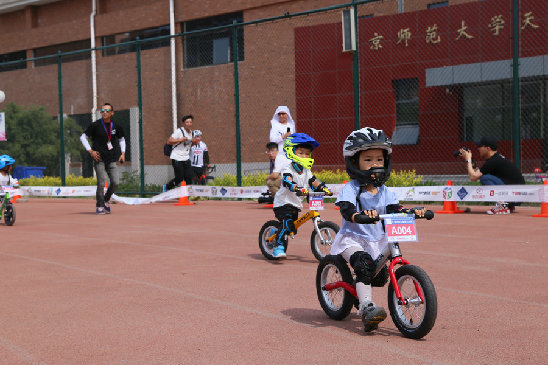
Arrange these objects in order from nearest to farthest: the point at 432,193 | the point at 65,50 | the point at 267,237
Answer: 1. the point at 267,237
2. the point at 432,193
3. the point at 65,50

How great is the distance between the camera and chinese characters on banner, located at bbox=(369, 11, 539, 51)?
23.9m

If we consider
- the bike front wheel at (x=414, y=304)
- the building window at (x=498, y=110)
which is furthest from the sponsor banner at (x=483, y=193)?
the building window at (x=498, y=110)

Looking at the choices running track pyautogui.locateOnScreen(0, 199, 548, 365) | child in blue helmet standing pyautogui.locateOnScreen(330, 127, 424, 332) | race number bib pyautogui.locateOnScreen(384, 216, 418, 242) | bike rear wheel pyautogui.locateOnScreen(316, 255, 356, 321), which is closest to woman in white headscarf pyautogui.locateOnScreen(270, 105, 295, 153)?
running track pyautogui.locateOnScreen(0, 199, 548, 365)

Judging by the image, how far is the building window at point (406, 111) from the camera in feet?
86.4

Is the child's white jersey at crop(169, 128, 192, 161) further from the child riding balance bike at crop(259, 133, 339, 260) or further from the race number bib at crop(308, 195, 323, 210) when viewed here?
the race number bib at crop(308, 195, 323, 210)

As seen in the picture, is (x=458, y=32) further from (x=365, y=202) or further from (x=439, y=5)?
(x=365, y=202)

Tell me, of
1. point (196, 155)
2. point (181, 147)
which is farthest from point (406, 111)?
point (181, 147)

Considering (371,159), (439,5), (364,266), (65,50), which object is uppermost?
(65,50)

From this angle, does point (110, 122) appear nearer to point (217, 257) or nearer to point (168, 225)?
point (168, 225)

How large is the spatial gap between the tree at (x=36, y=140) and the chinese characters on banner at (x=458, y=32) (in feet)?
45.2

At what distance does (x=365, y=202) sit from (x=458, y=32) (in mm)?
21450

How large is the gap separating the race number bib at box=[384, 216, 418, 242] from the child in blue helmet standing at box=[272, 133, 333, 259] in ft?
10.7

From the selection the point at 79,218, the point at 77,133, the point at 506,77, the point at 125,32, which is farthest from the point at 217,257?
the point at 125,32

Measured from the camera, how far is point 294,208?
8.34m
